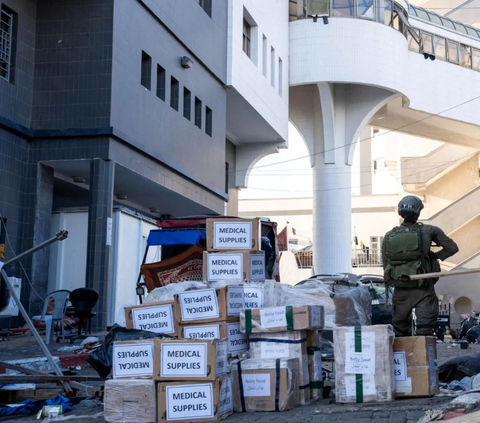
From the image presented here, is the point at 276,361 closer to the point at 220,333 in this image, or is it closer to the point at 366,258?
the point at 220,333

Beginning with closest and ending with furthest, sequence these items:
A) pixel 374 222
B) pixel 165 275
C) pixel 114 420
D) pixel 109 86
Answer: pixel 114 420 < pixel 165 275 < pixel 109 86 < pixel 374 222

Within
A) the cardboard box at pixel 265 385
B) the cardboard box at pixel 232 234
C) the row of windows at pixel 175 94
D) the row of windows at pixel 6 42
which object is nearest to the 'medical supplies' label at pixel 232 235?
the cardboard box at pixel 232 234

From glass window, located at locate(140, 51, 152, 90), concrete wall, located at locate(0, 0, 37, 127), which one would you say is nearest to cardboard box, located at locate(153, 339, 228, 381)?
concrete wall, located at locate(0, 0, 37, 127)

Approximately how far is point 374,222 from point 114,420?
161 feet

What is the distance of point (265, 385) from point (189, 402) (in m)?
0.85

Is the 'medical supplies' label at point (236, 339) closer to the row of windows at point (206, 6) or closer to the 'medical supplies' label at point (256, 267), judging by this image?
the 'medical supplies' label at point (256, 267)

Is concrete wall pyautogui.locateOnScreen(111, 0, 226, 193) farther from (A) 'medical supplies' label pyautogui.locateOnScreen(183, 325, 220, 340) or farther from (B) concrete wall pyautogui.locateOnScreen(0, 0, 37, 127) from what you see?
(A) 'medical supplies' label pyautogui.locateOnScreen(183, 325, 220, 340)

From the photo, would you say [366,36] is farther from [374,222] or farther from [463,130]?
[374,222]

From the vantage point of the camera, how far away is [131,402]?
7496 millimetres

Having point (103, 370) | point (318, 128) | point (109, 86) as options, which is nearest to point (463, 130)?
point (318, 128)

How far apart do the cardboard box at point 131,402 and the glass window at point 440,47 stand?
38.8 m

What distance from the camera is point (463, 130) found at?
46.2 metres

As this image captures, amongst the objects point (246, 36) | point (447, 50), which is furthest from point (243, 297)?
point (447, 50)

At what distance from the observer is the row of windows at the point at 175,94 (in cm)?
2164
